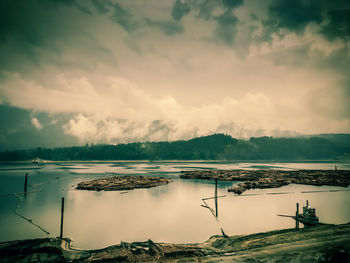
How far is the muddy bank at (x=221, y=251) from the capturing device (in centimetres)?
1573

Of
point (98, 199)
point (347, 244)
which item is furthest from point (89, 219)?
point (347, 244)

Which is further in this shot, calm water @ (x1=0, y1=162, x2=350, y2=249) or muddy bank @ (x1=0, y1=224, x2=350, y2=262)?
calm water @ (x1=0, y1=162, x2=350, y2=249)

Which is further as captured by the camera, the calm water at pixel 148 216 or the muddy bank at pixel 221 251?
the calm water at pixel 148 216

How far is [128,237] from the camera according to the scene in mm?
26719

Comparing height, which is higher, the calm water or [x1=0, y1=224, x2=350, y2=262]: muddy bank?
[x1=0, y1=224, x2=350, y2=262]: muddy bank

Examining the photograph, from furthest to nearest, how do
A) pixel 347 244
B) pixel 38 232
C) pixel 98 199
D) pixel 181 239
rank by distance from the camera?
pixel 98 199 → pixel 38 232 → pixel 181 239 → pixel 347 244

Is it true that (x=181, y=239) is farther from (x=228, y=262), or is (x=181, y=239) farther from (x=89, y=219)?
(x=89, y=219)

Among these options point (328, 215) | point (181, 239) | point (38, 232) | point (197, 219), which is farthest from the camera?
point (328, 215)

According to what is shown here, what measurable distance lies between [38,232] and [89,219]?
8.23 m

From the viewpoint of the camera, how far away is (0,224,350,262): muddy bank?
15734 mm

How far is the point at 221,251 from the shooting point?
19.0 metres

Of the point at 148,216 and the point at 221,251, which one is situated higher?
the point at 221,251

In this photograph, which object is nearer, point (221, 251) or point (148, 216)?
point (221, 251)

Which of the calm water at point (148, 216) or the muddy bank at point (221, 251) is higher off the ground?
the muddy bank at point (221, 251)
